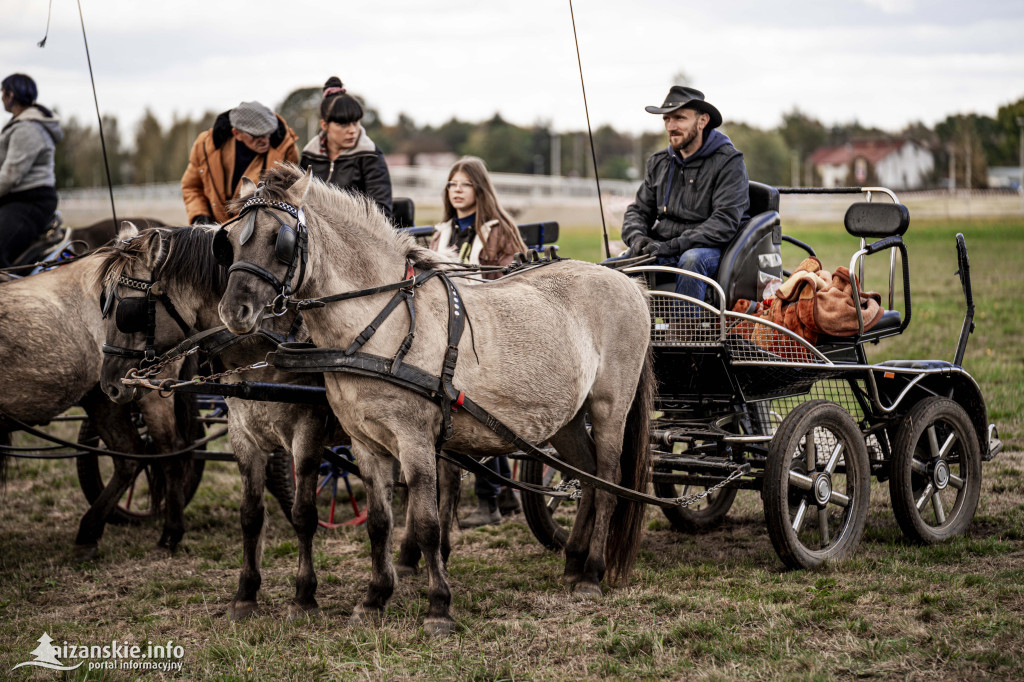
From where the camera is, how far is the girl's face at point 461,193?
6.73 m

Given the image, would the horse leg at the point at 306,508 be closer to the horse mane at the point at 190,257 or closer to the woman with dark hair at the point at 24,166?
the horse mane at the point at 190,257

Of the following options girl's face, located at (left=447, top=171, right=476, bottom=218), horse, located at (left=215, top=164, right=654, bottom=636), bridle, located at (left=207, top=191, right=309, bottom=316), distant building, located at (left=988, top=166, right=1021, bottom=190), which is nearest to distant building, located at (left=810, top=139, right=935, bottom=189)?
distant building, located at (left=988, top=166, right=1021, bottom=190)

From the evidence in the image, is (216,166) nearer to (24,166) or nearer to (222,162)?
(222,162)

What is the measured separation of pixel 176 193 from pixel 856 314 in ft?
158

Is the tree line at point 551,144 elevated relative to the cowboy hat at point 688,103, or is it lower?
elevated

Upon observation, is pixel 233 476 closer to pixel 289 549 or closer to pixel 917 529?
pixel 289 549

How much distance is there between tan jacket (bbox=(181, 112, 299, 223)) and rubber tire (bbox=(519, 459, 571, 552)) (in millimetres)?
2644

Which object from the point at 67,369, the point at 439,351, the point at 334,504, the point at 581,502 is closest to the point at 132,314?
the point at 67,369

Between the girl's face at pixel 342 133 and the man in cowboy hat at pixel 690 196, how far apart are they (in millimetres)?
1839

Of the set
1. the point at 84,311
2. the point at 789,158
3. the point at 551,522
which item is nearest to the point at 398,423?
the point at 551,522

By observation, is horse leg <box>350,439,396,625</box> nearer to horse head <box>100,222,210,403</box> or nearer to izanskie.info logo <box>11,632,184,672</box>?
izanskie.info logo <box>11,632,184,672</box>

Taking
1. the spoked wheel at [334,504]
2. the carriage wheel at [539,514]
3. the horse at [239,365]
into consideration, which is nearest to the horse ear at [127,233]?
the horse at [239,365]

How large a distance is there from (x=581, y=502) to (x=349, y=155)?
2.65 m

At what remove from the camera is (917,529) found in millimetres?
5574
